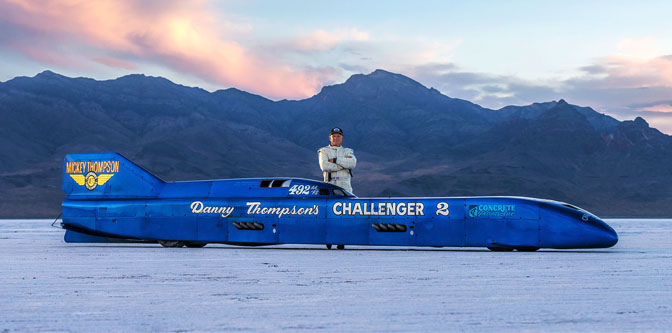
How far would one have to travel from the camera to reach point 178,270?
15.7 meters

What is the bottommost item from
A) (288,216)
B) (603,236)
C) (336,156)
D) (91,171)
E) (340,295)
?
(340,295)

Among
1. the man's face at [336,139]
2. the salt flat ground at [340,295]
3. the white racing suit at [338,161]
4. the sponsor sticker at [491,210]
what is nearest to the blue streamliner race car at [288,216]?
the sponsor sticker at [491,210]

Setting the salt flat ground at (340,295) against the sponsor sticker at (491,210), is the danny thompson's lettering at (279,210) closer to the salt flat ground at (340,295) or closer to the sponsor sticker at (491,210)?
the sponsor sticker at (491,210)

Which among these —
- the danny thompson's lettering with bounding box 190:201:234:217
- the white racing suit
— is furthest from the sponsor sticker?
the danny thompson's lettering with bounding box 190:201:234:217

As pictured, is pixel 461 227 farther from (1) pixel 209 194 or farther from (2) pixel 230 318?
(2) pixel 230 318

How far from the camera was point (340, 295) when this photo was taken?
11250 mm

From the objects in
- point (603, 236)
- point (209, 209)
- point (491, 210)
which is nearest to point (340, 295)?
point (491, 210)

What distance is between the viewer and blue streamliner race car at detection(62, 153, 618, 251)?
2184cm

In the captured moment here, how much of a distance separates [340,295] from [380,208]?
38.5 ft

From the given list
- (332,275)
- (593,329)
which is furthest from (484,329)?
(332,275)

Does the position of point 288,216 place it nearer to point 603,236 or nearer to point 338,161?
point 338,161

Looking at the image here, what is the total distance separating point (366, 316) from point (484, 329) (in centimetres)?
153

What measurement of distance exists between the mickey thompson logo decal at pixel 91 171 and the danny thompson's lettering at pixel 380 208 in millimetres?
8841

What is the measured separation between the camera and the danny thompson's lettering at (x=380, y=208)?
74.2 feet
